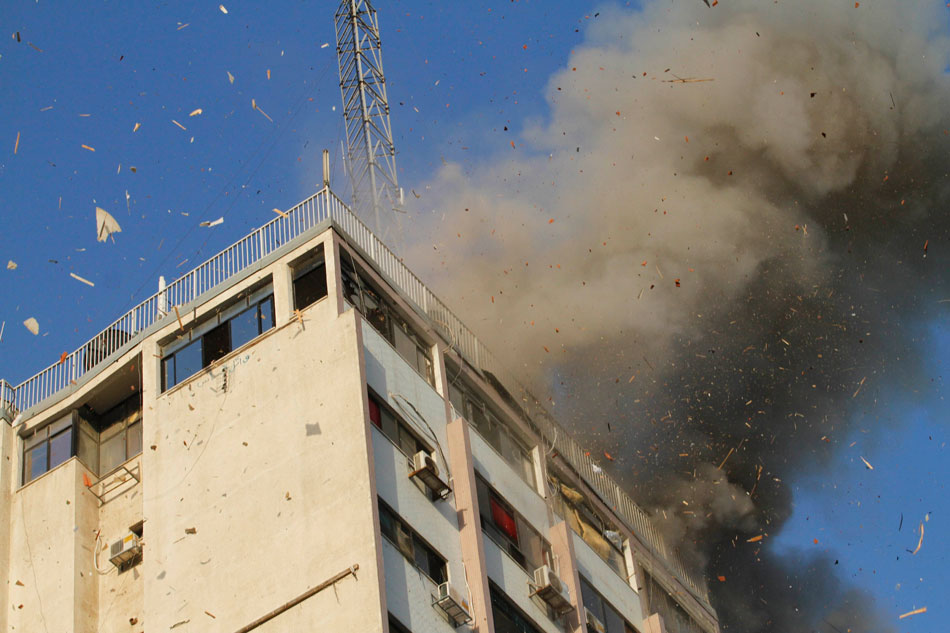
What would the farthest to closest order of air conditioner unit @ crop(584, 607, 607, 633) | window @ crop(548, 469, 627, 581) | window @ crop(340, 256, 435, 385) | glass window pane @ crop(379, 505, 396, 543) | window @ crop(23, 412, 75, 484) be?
window @ crop(548, 469, 627, 581)
air conditioner unit @ crop(584, 607, 607, 633)
window @ crop(23, 412, 75, 484)
window @ crop(340, 256, 435, 385)
glass window pane @ crop(379, 505, 396, 543)

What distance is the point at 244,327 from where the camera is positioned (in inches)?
1339

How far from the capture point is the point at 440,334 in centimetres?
3691

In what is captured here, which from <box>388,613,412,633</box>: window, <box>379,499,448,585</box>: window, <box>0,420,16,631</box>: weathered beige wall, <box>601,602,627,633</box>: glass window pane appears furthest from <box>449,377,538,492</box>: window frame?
<box>0,420,16,631</box>: weathered beige wall

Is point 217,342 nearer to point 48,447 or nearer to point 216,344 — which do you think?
point 216,344

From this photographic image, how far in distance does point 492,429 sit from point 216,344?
782 cm

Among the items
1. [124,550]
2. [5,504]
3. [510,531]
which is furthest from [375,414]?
[5,504]

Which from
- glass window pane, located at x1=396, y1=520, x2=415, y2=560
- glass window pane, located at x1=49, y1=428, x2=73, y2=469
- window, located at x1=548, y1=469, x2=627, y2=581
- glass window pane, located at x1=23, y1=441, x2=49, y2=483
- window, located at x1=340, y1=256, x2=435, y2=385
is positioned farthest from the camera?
window, located at x1=548, y1=469, x2=627, y2=581

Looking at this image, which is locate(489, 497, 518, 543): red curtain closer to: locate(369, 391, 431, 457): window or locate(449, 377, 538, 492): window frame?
locate(449, 377, 538, 492): window frame

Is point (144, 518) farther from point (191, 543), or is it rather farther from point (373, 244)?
point (373, 244)

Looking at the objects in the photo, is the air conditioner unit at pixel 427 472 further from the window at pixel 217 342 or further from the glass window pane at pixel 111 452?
the glass window pane at pixel 111 452

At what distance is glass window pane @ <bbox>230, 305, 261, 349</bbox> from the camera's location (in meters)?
33.8

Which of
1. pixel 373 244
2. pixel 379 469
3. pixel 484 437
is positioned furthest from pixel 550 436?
pixel 379 469

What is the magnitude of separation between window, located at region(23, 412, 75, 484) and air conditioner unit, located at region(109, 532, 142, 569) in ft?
10.0

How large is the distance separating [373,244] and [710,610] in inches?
774
